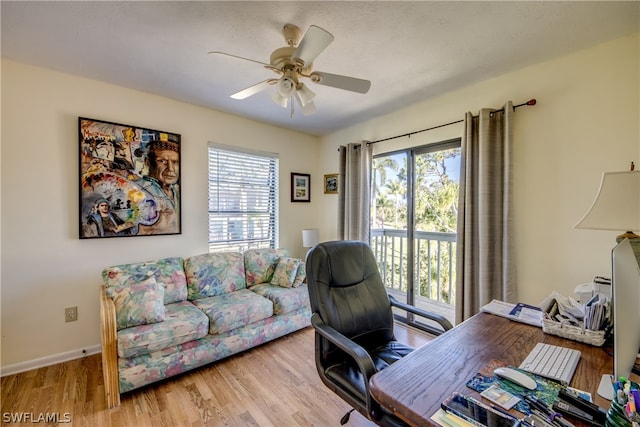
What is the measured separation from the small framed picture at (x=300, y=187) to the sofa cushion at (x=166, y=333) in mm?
2056

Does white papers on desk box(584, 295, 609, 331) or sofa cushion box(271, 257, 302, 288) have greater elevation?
white papers on desk box(584, 295, 609, 331)

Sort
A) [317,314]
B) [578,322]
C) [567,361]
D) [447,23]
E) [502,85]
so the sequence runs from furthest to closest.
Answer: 1. [502,85]
2. [447,23]
3. [317,314]
4. [578,322]
5. [567,361]

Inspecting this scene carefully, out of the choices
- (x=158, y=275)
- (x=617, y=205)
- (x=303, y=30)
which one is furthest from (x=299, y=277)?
(x=617, y=205)

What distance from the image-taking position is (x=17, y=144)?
216 centimetres

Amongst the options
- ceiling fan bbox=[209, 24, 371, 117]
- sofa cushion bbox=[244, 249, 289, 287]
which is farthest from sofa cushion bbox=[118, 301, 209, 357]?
ceiling fan bbox=[209, 24, 371, 117]

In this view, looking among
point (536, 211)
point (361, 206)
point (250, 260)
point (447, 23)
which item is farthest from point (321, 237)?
point (447, 23)

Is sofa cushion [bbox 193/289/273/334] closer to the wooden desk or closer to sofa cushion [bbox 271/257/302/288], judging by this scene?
sofa cushion [bbox 271/257/302/288]

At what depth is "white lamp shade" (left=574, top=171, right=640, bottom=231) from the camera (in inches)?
41.1

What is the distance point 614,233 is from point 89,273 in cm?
419

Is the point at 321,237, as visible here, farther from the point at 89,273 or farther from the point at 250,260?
the point at 89,273

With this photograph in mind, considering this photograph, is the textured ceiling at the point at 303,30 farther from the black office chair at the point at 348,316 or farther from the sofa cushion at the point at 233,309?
the sofa cushion at the point at 233,309

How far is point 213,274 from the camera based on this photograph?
2803 millimetres

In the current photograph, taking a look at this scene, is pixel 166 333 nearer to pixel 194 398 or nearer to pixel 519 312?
pixel 194 398

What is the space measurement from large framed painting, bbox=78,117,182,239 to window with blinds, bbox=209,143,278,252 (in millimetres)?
440
